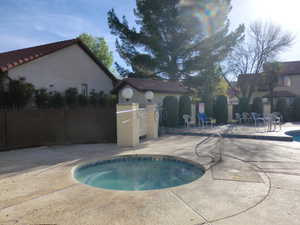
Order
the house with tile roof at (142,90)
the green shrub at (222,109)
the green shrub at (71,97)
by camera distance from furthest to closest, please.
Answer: the green shrub at (222,109) → the house with tile roof at (142,90) → the green shrub at (71,97)

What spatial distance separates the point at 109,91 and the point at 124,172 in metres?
10.5

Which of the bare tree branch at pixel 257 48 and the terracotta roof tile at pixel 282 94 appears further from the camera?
the terracotta roof tile at pixel 282 94

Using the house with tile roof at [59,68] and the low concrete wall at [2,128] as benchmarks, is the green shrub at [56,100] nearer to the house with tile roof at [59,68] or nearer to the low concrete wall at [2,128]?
the house with tile roof at [59,68]

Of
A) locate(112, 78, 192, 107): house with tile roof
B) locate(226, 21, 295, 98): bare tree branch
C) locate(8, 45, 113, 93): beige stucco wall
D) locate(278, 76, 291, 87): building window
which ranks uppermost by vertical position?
locate(226, 21, 295, 98): bare tree branch

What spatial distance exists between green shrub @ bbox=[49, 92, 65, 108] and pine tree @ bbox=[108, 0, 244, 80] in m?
9.97

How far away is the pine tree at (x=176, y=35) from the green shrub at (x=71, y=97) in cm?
895

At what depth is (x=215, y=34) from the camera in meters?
19.0

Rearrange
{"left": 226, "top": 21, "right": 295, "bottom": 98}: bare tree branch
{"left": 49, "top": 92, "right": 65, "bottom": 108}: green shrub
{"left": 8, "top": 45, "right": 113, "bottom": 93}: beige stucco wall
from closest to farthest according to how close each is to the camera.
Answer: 1. {"left": 8, "top": 45, "right": 113, "bottom": 93}: beige stucco wall
2. {"left": 49, "top": 92, "right": 65, "bottom": 108}: green shrub
3. {"left": 226, "top": 21, "right": 295, "bottom": 98}: bare tree branch

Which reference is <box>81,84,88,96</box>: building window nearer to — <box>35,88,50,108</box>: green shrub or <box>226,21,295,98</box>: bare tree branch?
<box>35,88,50,108</box>: green shrub

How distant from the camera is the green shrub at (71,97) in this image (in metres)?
11.7

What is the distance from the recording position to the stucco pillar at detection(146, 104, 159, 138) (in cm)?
998

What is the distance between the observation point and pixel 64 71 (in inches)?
482

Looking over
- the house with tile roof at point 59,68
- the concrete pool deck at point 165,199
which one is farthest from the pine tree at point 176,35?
the concrete pool deck at point 165,199

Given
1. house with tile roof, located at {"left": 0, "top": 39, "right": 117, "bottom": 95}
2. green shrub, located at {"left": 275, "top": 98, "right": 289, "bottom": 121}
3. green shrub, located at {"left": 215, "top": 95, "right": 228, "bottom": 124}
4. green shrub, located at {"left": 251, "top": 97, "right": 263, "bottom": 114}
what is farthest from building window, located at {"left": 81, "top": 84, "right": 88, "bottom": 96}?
green shrub, located at {"left": 275, "top": 98, "right": 289, "bottom": 121}
